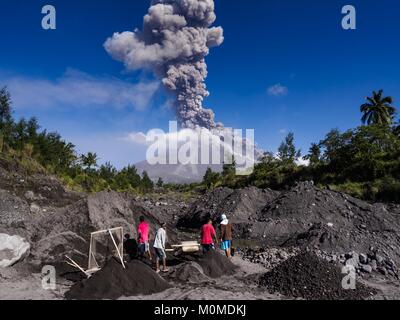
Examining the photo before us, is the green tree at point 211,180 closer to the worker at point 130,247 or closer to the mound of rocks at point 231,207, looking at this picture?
the mound of rocks at point 231,207

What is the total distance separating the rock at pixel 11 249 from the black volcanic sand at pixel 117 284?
2.99 m

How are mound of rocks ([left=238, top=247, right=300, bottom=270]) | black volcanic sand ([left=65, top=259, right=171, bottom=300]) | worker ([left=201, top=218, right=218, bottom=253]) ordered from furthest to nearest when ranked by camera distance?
1. mound of rocks ([left=238, top=247, right=300, bottom=270])
2. worker ([left=201, top=218, right=218, bottom=253])
3. black volcanic sand ([left=65, top=259, right=171, bottom=300])

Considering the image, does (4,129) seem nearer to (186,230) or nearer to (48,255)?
(186,230)

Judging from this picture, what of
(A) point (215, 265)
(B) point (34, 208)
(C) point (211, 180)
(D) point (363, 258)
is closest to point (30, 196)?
(B) point (34, 208)

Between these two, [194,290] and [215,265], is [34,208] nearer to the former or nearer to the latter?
[215,265]

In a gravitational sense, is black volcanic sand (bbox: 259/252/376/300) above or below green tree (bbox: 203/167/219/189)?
below

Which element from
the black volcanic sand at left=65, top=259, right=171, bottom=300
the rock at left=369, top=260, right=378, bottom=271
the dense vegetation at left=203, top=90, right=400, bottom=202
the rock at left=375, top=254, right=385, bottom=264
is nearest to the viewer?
the black volcanic sand at left=65, top=259, right=171, bottom=300

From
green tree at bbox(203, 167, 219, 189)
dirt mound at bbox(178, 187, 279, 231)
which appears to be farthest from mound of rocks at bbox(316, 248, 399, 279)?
green tree at bbox(203, 167, 219, 189)

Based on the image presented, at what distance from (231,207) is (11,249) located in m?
16.9

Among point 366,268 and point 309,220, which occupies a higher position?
point 309,220

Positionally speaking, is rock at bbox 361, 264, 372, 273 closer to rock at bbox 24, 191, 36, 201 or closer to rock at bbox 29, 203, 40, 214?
rock at bbox 29, 203, 40, 214

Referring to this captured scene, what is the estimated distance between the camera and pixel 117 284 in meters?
9.55

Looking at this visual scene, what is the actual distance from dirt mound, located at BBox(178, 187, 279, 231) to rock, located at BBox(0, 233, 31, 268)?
14054 millimetres

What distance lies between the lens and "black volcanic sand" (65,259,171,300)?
9250 millimetres
